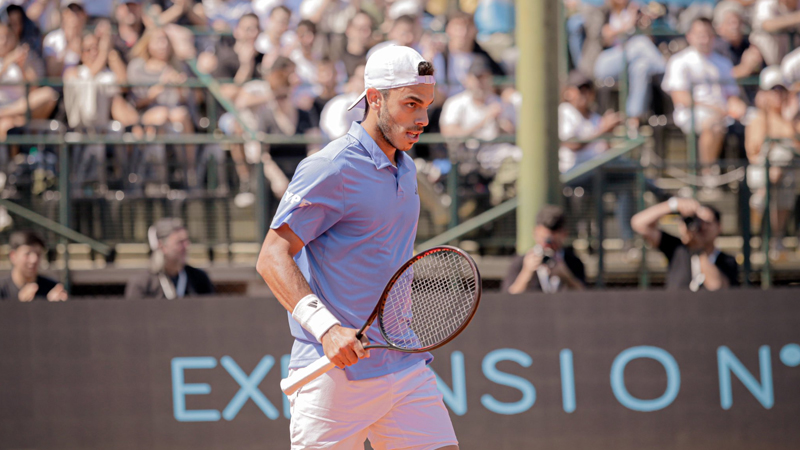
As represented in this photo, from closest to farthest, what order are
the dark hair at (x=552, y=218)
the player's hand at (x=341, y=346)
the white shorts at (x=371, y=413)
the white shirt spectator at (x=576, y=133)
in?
the player's hand at (x=341, y=346) < the white shorts at (x=371, y=413) < the dark hair at (x=552, y=218) < the white shirt spectator at (x=576, y=133)

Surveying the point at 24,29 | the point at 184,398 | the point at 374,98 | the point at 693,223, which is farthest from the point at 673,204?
the point at 24,29

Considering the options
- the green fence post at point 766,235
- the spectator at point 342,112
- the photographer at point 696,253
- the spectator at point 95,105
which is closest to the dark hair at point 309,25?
the spectator at point 342,112

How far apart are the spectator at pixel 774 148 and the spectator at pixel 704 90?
24cm

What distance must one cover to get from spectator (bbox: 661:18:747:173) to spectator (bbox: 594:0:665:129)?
0.20m

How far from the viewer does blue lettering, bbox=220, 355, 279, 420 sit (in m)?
5.99

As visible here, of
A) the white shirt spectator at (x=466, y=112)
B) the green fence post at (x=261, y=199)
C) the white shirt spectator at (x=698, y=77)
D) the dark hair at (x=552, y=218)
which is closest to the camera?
the dark hair at (x=552, y=218)

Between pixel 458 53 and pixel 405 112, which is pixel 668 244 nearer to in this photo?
pixel 458 53

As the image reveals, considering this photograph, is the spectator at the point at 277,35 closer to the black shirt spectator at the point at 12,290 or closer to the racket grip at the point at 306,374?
the black shirt spectator at the point at 12,290

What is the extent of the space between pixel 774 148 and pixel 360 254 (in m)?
5.43

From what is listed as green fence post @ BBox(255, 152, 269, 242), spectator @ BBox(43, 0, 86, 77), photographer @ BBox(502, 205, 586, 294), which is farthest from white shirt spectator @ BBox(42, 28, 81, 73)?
photographer @ BBox(502, 205, 586, 294)

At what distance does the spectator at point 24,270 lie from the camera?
629cm

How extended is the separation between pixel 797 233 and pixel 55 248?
533cm

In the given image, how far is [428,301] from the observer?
11.6 feet

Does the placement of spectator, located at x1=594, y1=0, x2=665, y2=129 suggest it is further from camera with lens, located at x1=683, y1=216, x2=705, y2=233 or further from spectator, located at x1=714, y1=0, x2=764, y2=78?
camera with lens, located at x1=683, y1=216, x2=705, y2=233
